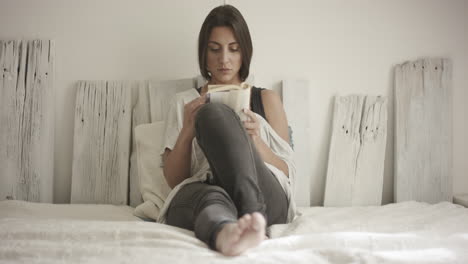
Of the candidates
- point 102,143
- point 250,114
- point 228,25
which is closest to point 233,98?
point 250,114

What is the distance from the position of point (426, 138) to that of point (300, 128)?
0.63m

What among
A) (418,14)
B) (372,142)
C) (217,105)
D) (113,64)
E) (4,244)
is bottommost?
(4,244)

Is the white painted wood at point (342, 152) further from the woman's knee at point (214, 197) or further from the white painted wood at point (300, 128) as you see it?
the woman's knee at point (214, 197)

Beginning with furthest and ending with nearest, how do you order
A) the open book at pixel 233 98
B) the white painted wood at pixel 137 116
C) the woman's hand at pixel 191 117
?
the white painted wood at pixel 137 116 < the woman's hand at pixel 191 117 < the open book at pixel 233 98

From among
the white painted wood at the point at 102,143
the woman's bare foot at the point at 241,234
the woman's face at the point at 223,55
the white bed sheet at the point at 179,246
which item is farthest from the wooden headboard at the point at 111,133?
the woman's bare foot at the point at 241,234

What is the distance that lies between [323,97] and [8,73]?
151 centimetres

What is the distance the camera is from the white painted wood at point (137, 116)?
2.00 metres

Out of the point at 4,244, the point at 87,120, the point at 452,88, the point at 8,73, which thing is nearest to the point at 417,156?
the point at 452,88

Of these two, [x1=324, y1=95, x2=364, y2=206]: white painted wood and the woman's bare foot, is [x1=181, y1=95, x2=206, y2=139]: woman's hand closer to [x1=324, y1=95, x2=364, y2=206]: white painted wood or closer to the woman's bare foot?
the woman's bare foot

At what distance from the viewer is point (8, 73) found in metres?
2.03

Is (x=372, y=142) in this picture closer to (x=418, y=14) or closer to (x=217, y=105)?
(x=418, y=14)

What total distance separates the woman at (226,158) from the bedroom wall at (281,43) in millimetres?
311

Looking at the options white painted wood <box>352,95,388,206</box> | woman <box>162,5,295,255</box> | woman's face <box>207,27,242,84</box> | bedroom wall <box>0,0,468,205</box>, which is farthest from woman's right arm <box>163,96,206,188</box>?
white painted wood <box>352,95,388,206</box>

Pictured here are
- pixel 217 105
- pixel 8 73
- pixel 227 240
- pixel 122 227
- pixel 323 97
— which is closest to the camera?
pixel 227 240
